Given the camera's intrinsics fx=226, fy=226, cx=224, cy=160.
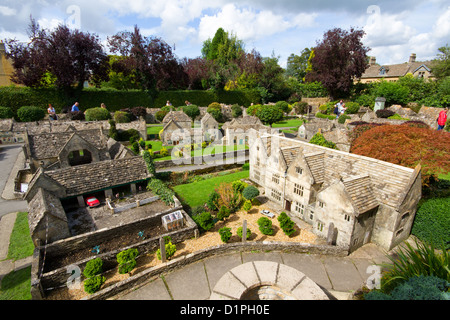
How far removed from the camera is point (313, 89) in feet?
278

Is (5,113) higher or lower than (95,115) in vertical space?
higher

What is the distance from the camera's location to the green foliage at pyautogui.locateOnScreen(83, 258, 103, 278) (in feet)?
48.3

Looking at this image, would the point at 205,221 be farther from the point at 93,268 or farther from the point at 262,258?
the point at 93,268

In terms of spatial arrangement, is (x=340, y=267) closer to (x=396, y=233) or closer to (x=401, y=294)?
(x=396, y=233)

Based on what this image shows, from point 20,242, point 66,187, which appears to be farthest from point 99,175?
point 20,242

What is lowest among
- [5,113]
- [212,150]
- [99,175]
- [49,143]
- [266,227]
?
[266,227]

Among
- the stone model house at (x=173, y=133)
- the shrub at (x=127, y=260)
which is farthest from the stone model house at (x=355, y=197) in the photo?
the stone model house at (x=173, y=133)

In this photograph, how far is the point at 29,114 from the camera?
46.3 m

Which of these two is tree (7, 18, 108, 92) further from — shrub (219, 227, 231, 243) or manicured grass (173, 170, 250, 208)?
shrub (219, 227, 231, 243)

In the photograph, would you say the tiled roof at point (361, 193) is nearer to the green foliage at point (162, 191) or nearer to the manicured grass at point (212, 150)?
the green foliage at point (162, 191)

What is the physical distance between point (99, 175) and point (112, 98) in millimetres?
42986
